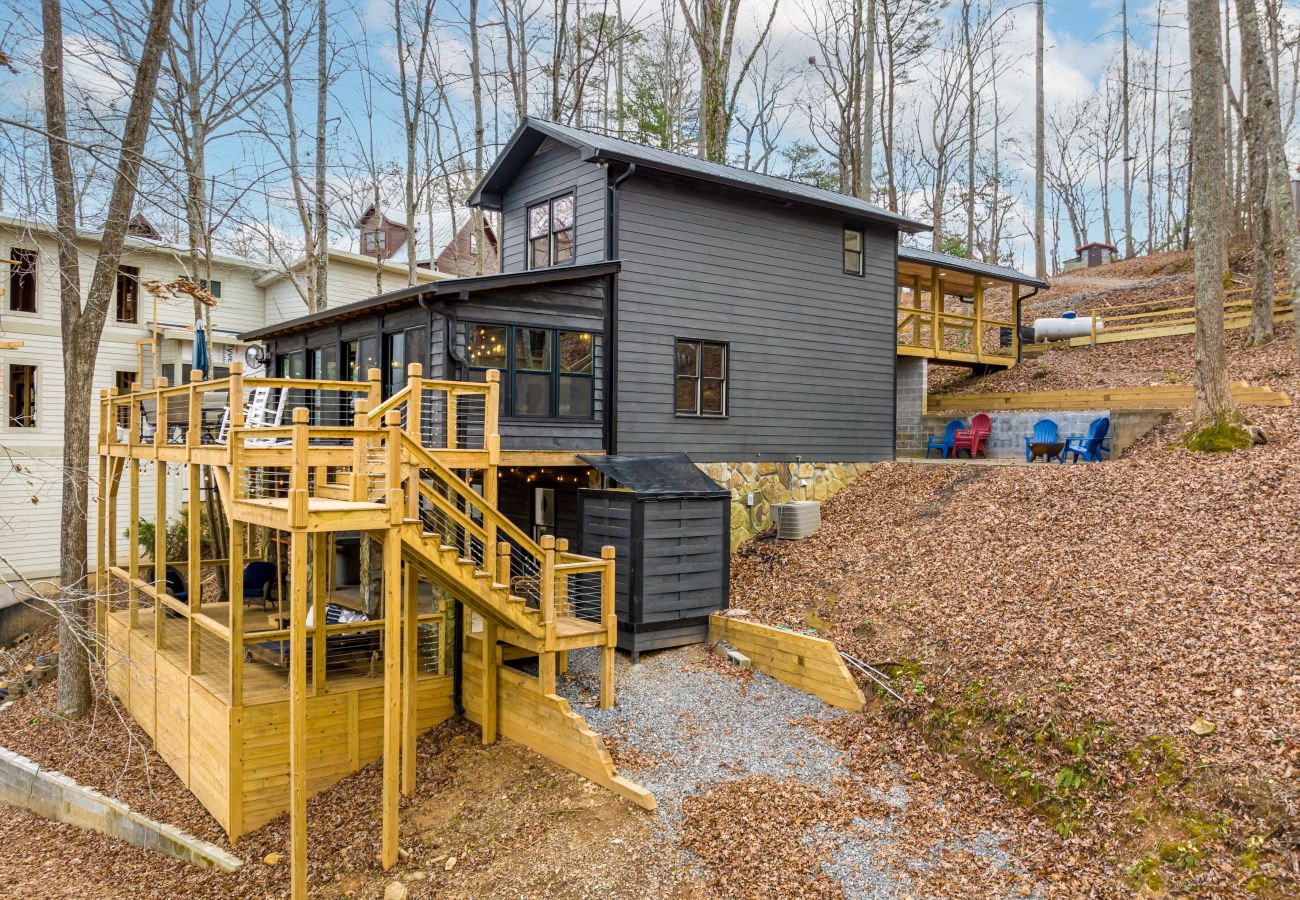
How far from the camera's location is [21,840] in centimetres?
943

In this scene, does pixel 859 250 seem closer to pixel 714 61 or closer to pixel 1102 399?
pixel 1102 399

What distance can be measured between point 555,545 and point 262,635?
128 inches

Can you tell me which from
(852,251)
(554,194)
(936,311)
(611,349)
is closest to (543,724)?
(611,349)

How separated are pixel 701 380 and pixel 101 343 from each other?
1664 cm

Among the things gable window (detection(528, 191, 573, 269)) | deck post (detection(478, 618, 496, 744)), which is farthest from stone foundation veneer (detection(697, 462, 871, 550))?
deck post (detection(478, 618, 496, 744))

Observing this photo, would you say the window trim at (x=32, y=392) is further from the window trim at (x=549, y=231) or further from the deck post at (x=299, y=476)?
the deck post at (x=299, y=476)

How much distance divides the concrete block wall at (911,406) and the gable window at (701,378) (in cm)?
675

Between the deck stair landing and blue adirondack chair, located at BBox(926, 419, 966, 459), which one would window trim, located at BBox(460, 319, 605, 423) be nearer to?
the deck stair landing

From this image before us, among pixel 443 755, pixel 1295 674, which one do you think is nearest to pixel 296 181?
pixel 443 755

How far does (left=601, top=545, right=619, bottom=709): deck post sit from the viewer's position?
28.1ft

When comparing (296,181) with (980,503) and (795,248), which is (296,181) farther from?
(980,503)

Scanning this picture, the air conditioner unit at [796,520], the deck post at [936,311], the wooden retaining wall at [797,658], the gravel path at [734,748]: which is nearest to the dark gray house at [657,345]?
the air conditioner unit at [796,520]

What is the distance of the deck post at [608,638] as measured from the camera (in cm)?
858

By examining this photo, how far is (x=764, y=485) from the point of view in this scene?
43.5 ft
